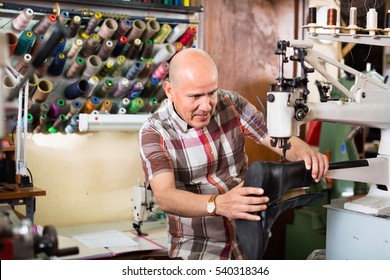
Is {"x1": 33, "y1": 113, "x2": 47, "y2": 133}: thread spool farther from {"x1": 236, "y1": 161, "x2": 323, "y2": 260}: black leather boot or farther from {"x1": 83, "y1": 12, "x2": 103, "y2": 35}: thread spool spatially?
{"x1": 236, "y1": 161, "x2": 323, "y2": 260}: black leather boot

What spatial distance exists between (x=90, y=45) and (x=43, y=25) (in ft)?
0.55

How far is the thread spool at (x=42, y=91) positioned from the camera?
5.13ft

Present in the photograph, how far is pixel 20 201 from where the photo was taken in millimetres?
1474

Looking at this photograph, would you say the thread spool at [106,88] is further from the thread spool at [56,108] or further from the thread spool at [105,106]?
the thread spool at [56,108]

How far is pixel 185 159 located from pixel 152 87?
0.56 meters

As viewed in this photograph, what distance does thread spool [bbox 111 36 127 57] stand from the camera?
Result: 5.52ft

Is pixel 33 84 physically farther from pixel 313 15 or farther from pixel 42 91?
pixel 313 15

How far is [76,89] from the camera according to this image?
162 cm

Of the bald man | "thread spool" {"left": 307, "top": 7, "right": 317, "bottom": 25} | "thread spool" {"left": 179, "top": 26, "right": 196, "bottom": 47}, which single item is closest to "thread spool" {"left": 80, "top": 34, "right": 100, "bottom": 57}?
"thread spool" {"left": 179, "top": 26, "right": 196, "bottom": 47}

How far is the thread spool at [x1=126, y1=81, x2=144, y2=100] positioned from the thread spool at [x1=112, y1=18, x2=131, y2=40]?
167 mm

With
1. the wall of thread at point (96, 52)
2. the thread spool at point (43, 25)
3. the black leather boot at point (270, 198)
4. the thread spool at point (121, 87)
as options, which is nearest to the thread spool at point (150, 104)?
the wall of thread at point (96, 52)

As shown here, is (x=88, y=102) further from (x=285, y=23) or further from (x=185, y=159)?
(x=285, y=23)

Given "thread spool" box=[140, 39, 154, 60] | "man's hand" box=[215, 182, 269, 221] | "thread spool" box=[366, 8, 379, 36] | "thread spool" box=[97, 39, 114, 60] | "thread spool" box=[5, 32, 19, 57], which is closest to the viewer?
"man's hand" box=[215, 182, 269, 221]

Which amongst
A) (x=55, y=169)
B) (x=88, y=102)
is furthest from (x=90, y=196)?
(x=88, y=102)
